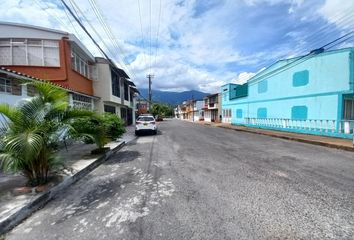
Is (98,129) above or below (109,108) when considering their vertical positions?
below

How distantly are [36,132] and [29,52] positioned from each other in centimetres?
1222

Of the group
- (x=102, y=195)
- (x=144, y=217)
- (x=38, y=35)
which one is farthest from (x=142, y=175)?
(x=38, y=35)

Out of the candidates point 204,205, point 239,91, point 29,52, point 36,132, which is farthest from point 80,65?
point 239,91

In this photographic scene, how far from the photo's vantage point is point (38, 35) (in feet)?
44.4

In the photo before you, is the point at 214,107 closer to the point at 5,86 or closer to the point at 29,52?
the point at 29,52

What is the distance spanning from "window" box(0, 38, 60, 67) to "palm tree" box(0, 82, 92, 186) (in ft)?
34.8

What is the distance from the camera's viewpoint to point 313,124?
15711 millimetres

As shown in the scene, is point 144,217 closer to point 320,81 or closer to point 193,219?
point 193,219

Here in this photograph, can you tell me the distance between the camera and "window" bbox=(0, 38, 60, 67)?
44.0ft

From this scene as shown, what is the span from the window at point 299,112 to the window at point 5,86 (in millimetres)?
18897

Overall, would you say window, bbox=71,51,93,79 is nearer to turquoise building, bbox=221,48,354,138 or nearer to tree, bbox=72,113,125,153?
tree, bbox=72,113,125,153

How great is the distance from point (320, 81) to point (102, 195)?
55.2ft

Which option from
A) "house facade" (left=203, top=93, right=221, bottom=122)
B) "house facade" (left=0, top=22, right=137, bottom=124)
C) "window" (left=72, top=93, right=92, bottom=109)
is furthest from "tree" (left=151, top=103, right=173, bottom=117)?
"house facade" (left=0, top=22, right=137, bottom=124)

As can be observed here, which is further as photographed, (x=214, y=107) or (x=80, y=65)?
(x=214, y=107)
